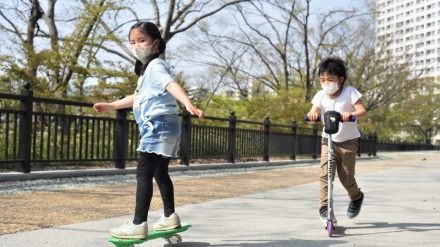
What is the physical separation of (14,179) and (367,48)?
3185 centimetres

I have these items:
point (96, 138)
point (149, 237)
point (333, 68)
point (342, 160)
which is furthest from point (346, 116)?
point (96, 138)

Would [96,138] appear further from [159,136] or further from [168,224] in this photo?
[159,136]

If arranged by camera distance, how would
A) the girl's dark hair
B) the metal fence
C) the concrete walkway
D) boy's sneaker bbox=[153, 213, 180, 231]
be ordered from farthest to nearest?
the metal fence → the concrete walkway → boy's sneaker bbox=[153, 213, 180, 231] → the girl's dark hair

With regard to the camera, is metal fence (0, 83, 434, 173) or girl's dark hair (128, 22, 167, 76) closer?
girl's dark hair (128, 22, 167, 76)

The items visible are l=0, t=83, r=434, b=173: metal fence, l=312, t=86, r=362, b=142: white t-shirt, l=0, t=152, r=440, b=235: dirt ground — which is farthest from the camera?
l=0, t=83, r=434, b=173: metal fence

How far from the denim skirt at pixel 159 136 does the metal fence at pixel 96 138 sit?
16.8 feet

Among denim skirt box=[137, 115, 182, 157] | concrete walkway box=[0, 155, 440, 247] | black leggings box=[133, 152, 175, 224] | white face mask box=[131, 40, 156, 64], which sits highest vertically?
white face mask box=[131, 40, 156, 64]

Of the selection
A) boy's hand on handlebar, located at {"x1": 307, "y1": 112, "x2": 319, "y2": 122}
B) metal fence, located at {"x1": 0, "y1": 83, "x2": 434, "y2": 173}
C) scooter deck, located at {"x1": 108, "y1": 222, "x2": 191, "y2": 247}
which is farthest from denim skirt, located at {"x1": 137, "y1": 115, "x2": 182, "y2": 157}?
metal fence, located at {"x1": 0, "y1": 83, "x2": 434, "y2": 173}

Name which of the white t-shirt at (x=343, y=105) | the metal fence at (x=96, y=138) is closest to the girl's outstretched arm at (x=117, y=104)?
the white t-shirt at (x=343, y=105)

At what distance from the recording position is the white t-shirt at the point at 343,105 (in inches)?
187

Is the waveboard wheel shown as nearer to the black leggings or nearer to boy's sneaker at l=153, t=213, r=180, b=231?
boy's sneaker at l=153, t=213, r=180, b=231

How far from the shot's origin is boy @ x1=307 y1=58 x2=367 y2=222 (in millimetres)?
4641

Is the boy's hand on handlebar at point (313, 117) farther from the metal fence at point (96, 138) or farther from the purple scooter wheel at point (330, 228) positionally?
the metal fence at point (96, 138)

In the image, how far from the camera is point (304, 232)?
14.9ft
